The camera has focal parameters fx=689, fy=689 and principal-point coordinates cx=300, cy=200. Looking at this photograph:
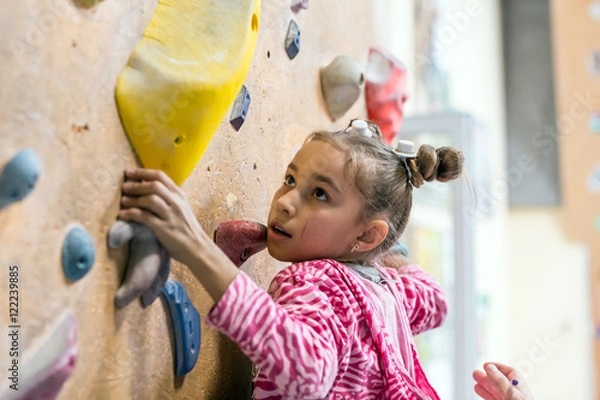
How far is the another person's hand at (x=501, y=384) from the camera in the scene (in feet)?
3.14

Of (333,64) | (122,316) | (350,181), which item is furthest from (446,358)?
(122,316)

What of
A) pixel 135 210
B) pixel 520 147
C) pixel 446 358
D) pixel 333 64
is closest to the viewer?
pixel 135 210

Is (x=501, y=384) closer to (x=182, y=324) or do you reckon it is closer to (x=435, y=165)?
(x=435, y=165)

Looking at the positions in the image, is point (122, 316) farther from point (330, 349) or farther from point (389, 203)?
point (389, 203)

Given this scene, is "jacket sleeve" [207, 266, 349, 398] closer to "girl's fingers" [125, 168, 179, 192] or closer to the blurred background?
"girl's fingers" [125, 168, 179, 192]

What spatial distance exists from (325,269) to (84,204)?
32 centimetres

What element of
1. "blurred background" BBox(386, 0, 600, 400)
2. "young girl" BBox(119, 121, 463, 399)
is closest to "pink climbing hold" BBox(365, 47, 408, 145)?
"young girl" BBox(119, 121, 463, 399)

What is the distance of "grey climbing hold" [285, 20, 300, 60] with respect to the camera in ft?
3.60

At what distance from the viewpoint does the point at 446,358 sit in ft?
9.59

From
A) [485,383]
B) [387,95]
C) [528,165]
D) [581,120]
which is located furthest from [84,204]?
[528,165]

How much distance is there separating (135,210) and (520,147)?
15.6 feet

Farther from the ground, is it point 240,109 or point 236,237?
point 240,109

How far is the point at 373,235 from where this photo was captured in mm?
930

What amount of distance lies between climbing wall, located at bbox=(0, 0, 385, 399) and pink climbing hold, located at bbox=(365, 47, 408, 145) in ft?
1.78
